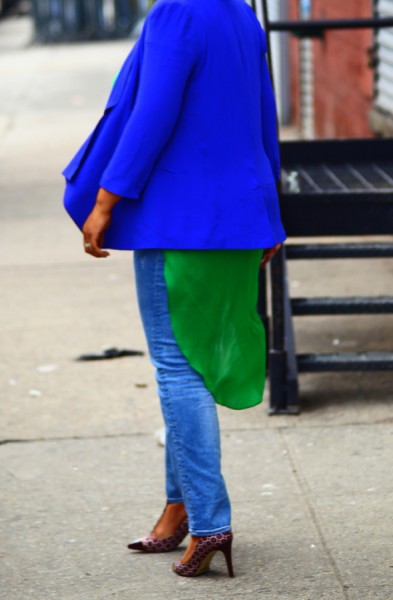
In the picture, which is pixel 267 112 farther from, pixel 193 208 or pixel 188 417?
pixel 188 417

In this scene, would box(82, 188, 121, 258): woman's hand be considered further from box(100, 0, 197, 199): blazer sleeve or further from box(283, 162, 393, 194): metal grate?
box(283, 162, 393, 194): metal grate

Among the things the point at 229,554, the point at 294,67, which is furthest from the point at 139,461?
the point at 294,67

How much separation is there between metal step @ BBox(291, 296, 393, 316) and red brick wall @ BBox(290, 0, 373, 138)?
4671 mm

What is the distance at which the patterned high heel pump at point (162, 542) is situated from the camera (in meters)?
3.80

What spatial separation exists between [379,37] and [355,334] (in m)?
3.89

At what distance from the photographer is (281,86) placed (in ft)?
50.5

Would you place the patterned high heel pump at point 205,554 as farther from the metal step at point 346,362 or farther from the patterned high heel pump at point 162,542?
the metal step at point 346,362

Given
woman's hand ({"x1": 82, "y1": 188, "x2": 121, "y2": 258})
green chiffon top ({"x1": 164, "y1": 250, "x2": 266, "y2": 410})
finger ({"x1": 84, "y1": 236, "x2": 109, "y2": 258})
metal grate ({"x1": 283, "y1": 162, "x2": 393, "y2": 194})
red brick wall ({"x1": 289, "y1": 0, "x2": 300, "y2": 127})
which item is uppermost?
woman's hand ({"x1": 82, "y1": 188, "x2": 121, "y2": 258})

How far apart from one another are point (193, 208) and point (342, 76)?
7.81m

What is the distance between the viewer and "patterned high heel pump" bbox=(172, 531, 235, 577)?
11.6ft

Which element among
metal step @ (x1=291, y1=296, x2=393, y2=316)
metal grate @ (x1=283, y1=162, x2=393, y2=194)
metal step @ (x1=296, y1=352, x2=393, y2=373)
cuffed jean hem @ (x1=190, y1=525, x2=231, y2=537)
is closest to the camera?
cuffed jean hem @ (x1=190, y1=525, x2=231, y2=537)

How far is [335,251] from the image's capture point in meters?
5.25

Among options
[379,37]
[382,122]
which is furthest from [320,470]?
[379,37]

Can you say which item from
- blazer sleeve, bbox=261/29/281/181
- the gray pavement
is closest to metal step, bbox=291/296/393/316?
the gray pavement
